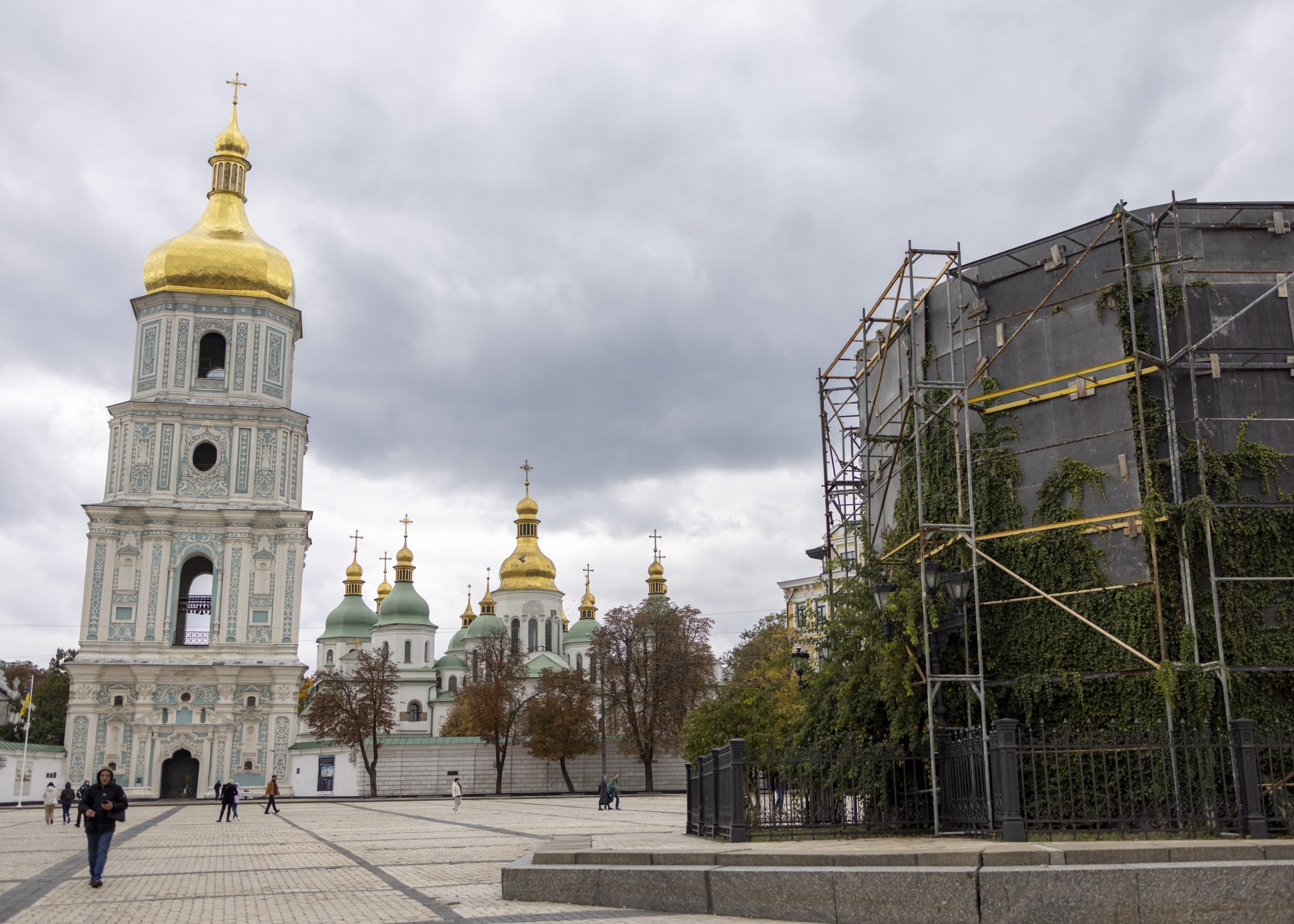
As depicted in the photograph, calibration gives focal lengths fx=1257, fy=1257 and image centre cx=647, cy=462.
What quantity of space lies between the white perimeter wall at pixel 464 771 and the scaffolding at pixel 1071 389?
3855cm

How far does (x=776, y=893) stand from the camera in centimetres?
1043

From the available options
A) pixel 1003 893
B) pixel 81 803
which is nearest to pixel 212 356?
pixel 81 803

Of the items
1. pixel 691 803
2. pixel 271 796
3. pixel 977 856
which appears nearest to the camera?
pixel 977 856

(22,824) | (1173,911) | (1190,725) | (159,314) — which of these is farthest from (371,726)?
(1173,911)

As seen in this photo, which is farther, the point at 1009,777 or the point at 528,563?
the point at 528,563

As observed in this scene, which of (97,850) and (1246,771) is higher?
(1246,771)

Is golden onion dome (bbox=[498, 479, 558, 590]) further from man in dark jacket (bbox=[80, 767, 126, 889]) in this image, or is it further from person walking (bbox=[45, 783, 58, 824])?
man in dark jacket (bbox=[80, 767, 126, 889])

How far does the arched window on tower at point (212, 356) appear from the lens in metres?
55.1

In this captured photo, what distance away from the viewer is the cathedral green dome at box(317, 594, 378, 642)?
322 feet

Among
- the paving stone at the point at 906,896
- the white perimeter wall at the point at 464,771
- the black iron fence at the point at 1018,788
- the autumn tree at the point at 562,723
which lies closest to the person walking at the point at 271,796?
the white perimeter wall at the point at 464,771

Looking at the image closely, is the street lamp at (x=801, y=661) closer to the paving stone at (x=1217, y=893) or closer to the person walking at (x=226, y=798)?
the paving stone at (x=1217, y=893)

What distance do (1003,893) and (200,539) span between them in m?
47.6

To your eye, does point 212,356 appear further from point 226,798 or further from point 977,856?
point 977,856

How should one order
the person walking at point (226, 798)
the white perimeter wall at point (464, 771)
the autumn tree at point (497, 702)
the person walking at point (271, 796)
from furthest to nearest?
the autumn tree at point (497, 702) < the white perimeter wall at point (464, 771) < the person walking at point (271, 796) < the person walking at point (226, 798)
